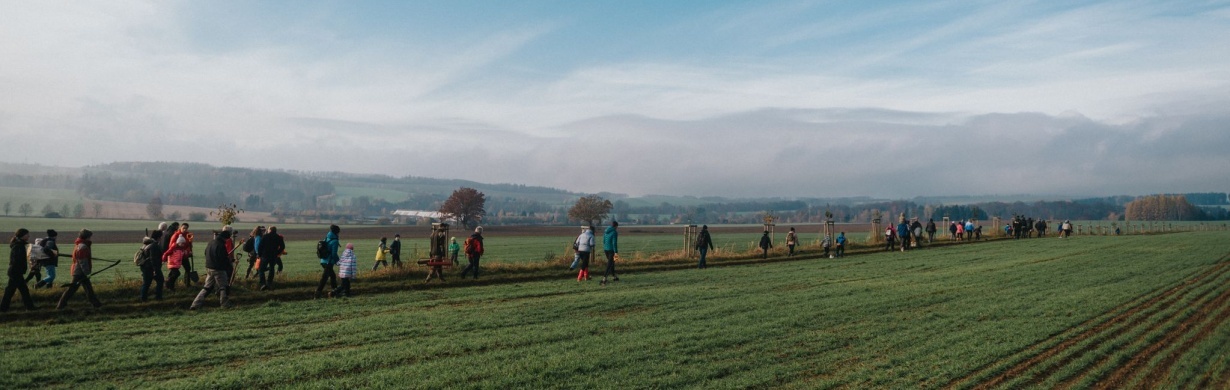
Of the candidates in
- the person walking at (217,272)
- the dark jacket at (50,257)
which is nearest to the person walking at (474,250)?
the person walking at (217,272)

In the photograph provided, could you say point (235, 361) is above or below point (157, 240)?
below

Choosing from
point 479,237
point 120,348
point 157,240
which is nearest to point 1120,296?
point 479,237

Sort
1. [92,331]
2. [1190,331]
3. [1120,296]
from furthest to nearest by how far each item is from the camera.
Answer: [1120,296], [1190,331], [92,331]

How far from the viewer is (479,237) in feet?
71.7

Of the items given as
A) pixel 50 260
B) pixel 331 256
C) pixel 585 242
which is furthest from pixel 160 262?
pixel 585 242

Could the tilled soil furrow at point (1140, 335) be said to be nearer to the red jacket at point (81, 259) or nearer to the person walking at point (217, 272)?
the person walking at point (217, 272)

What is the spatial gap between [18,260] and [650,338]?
12381 millimetres

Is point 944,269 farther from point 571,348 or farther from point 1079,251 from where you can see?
point 571,348

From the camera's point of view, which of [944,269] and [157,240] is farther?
[944,269]

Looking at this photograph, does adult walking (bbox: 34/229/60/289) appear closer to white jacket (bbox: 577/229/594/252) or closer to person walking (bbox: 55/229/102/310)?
person walking (bbox: 55/229/102/310)

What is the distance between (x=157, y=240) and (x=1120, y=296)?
22845mm

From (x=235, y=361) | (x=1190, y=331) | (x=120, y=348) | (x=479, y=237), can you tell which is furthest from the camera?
(x=479, y=237)

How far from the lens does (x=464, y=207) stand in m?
109

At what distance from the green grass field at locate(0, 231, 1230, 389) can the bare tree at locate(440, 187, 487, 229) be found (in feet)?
294
